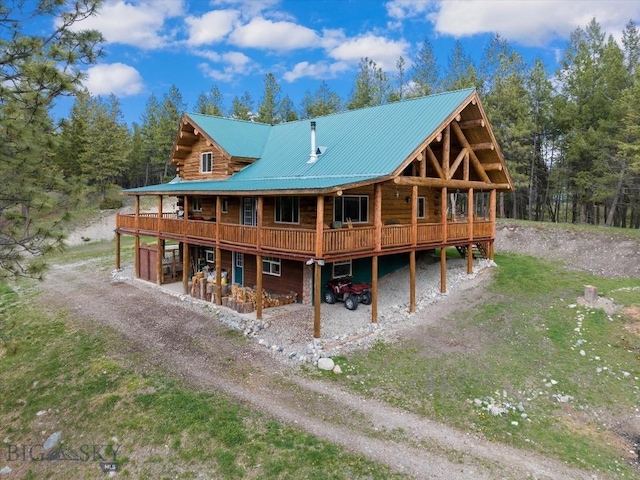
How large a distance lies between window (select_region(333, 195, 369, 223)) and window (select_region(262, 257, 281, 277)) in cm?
359

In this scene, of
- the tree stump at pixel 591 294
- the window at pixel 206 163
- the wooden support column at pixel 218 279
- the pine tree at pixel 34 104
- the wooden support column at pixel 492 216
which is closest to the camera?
the pine tree at pixel 34 104

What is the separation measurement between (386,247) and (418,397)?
637 cm

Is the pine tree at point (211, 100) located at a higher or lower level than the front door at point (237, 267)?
higher

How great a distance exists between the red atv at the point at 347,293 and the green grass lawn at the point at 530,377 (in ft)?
10.8

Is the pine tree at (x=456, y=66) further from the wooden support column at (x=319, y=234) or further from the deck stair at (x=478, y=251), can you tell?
the wooden support column at (x=319, y=234)

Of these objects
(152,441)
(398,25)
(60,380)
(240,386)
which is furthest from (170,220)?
(398,25)

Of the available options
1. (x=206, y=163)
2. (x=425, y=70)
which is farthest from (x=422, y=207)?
(x=425, y=70)

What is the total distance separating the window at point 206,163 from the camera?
22641mm

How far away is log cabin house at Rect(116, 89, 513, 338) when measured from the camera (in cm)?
1519

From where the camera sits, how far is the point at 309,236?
14117 mm

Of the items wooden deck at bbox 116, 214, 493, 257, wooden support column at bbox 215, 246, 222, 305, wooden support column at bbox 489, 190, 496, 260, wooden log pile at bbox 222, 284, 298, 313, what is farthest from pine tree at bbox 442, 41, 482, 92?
wooden support column at bbox 215, 246, 222, 305

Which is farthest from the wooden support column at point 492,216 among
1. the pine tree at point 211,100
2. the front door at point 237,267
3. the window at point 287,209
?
the pine tree at point 211,100

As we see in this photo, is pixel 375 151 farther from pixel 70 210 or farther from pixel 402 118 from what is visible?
pixel 70 210

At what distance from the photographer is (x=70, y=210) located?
8.05 meters
